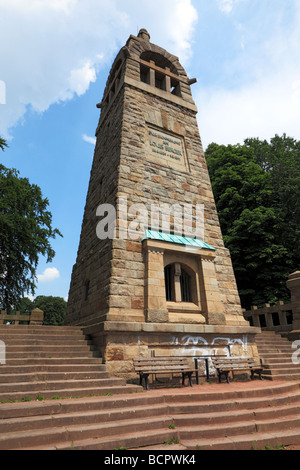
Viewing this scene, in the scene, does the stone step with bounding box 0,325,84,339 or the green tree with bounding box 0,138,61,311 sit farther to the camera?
the green tree with bounding box 0,138,61,311

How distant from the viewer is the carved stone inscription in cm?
1120

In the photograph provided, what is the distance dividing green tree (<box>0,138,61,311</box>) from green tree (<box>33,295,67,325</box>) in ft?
130

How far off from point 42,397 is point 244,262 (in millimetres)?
15614

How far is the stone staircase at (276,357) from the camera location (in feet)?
28.3

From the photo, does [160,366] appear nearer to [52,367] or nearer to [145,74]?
[52,367]

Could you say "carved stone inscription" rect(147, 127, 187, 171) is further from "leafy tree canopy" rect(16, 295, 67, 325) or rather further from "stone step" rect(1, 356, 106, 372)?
"leafy tree canopy" rect(16, 295, 67, 325)

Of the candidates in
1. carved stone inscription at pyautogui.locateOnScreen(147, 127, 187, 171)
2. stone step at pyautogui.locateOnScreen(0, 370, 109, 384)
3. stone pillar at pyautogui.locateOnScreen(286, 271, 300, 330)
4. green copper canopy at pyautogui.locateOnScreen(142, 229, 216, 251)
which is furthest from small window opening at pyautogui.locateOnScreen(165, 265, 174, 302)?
stone pillar at pyautogui.locateOnScreen(286, 271, 300, 330)

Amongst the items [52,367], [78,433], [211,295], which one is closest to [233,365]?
[211,295]

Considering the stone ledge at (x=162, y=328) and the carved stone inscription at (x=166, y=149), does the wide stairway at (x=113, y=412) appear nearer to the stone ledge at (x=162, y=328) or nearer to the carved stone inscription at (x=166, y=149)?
the stone ledge at (x=162, y=328)

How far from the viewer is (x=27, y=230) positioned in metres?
17.7

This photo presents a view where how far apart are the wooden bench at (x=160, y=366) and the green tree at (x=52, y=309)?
172 feet

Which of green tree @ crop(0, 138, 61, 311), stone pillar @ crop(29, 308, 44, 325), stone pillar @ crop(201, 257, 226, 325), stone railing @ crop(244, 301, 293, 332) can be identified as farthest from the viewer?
green tree @ crop(0, 138, 61, 311)

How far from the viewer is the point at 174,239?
941 centimetres
